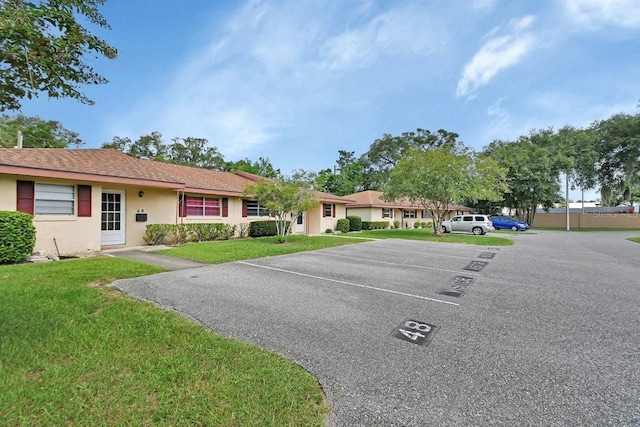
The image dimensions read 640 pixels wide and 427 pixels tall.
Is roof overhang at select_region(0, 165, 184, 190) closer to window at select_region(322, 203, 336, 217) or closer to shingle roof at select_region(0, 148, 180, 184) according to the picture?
shingle roof at select_region(0, 148, 180, 184)

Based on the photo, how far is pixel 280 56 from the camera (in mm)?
14070

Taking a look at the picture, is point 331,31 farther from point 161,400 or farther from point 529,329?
point 161,400

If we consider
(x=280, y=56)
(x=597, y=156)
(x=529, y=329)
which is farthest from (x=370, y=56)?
(x=597, y=156)

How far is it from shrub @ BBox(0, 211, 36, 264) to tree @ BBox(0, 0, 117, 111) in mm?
6710

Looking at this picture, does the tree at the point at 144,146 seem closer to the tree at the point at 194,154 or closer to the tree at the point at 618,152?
the tree at the point at 194,154

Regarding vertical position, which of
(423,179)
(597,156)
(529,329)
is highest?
(597,156)

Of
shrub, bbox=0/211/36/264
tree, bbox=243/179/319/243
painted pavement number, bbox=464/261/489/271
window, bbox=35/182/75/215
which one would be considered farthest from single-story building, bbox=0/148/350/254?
painted pavement number, bbox=464/261/489/271

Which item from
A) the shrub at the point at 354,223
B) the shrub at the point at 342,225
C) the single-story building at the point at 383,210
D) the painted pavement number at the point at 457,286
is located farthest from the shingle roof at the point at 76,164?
the single-story building at the point at 383,210

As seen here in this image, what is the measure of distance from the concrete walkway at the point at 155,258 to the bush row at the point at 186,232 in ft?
4.08

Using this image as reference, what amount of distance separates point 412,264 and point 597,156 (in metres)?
37.1

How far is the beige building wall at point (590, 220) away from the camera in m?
32.5

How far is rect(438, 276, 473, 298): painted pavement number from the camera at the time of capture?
5680 mm

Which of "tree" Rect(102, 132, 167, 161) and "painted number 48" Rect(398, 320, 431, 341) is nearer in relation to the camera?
"painted number 48" Rect(398, 320, 431, 341)

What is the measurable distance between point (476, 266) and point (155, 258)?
32.6 ft
